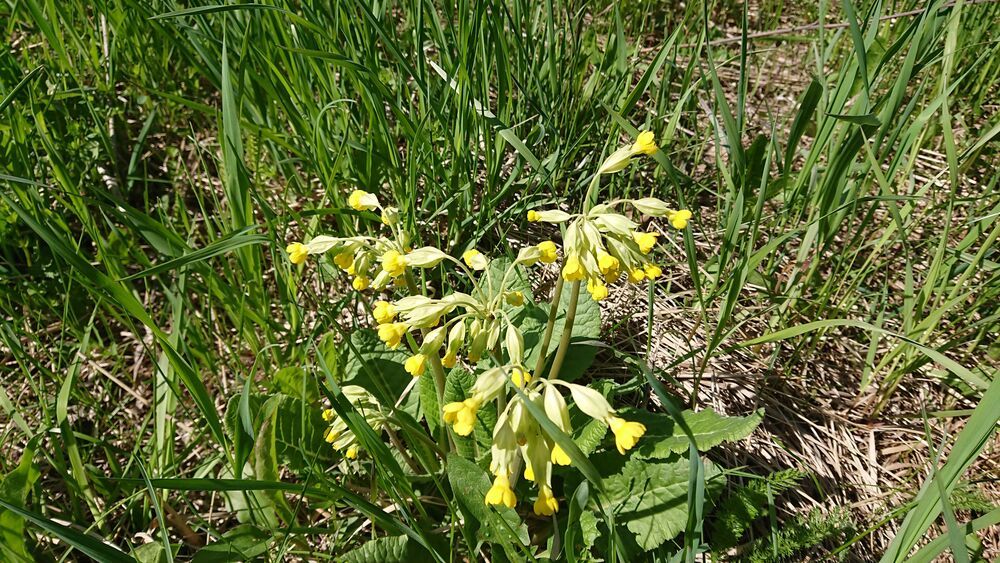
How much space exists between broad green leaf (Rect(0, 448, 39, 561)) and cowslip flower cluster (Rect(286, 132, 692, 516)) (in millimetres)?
822

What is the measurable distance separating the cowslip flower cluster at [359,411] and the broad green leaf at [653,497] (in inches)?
28.5

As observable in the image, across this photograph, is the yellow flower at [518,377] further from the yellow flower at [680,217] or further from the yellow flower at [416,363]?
the yellow flower at [680,217]

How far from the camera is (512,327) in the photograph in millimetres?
1671

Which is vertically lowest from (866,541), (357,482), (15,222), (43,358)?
(866,541)

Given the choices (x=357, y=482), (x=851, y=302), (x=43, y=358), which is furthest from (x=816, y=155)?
(x=43, y=358)

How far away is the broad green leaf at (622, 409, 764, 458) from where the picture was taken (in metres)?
1.89

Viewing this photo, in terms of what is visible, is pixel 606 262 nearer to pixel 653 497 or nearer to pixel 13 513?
pixel 653 497

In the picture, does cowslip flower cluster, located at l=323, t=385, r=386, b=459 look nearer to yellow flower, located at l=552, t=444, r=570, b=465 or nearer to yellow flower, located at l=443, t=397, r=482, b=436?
yellow flower, located at l=443, t=397, r=482, b=436

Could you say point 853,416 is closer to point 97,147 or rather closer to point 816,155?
point 816,155

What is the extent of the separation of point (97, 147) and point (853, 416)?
326cm

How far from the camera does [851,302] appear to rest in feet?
8.36

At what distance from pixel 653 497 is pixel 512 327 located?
2.42 ft

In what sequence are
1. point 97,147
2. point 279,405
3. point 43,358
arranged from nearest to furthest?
point 279,405 < point 43,358 < point 97,147

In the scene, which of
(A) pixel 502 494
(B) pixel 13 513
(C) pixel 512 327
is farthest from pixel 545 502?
(B) pixel 13 513
